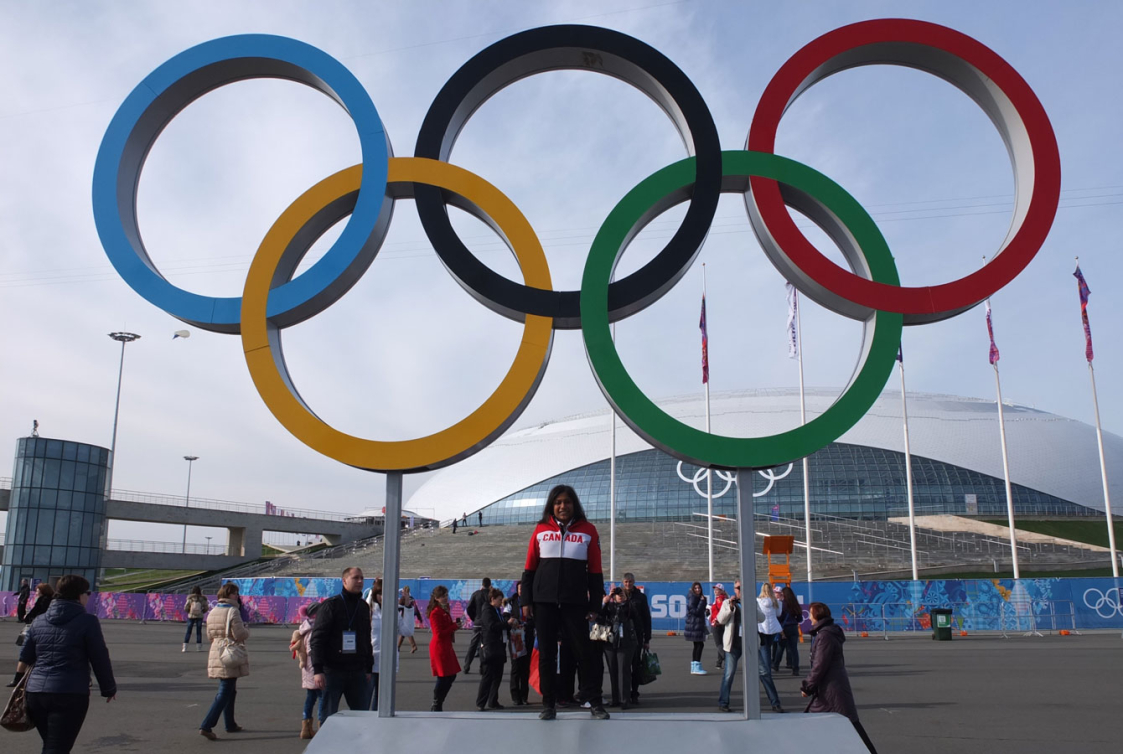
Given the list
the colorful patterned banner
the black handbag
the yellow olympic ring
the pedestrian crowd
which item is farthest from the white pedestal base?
the colorful patterned banner

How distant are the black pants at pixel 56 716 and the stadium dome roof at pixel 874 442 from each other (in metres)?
56.1

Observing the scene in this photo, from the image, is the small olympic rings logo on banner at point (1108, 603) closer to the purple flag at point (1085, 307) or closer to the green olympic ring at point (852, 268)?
the purple flag at point (1085, 307)

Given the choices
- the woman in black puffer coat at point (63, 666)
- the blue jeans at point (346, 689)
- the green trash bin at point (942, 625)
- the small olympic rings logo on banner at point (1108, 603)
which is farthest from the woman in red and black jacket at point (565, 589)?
the small olympic rings logo on banner at point (1108, 603)

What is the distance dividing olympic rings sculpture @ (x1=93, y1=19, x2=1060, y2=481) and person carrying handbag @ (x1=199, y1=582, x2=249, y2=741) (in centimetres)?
389

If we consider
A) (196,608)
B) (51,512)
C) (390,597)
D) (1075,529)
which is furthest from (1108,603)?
(51,512)

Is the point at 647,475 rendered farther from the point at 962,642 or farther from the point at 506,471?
the point at 962,642

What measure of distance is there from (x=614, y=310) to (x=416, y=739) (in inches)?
144

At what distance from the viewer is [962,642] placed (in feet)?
78.5

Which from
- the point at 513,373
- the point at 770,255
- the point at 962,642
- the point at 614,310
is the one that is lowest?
the point at 962,642

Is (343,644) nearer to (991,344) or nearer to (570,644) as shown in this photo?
(570,644)

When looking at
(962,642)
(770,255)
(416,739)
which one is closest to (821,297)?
(770,255)

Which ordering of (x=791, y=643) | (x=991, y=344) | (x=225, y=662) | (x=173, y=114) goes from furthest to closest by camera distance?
(x=991, y=344) < (x=791, y=643) < (x=225, y=662) < (x=173, y=114)

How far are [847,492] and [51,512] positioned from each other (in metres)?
46.4

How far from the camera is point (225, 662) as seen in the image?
30.8ft
